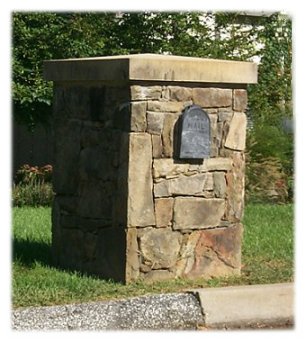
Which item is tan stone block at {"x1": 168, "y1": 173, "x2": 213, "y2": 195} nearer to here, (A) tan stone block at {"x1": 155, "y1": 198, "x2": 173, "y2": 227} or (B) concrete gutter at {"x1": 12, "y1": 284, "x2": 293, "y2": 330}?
(A) tan stone block at {"x1": 155, "y1": 198, "x2": 173, "y2": 227}

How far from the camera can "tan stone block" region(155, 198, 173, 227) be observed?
752 cm

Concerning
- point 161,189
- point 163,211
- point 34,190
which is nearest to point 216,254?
point 163,211

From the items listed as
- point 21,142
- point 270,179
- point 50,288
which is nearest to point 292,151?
point 270,179

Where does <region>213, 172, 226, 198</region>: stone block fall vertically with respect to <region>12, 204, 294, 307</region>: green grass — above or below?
above

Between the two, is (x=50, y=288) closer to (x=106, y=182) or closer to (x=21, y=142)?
(x=106, y=182)

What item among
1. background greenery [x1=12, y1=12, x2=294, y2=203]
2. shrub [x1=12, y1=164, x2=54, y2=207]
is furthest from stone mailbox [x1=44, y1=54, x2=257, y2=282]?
background greenery [x1=12, y1=12, x2=294, y2=203]

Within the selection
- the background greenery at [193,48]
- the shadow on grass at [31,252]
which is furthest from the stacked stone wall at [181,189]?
the background greenery at [193,48]

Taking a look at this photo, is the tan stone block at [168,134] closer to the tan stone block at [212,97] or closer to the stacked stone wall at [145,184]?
the stacked stone wall at [145,184]

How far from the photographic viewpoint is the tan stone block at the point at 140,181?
7.38 m

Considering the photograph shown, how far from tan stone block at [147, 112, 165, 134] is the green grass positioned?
3.80 ft

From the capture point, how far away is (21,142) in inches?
606

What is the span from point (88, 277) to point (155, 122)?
133 centimetres

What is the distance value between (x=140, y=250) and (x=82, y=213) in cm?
80

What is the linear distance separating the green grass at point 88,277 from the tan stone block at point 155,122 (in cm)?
116
